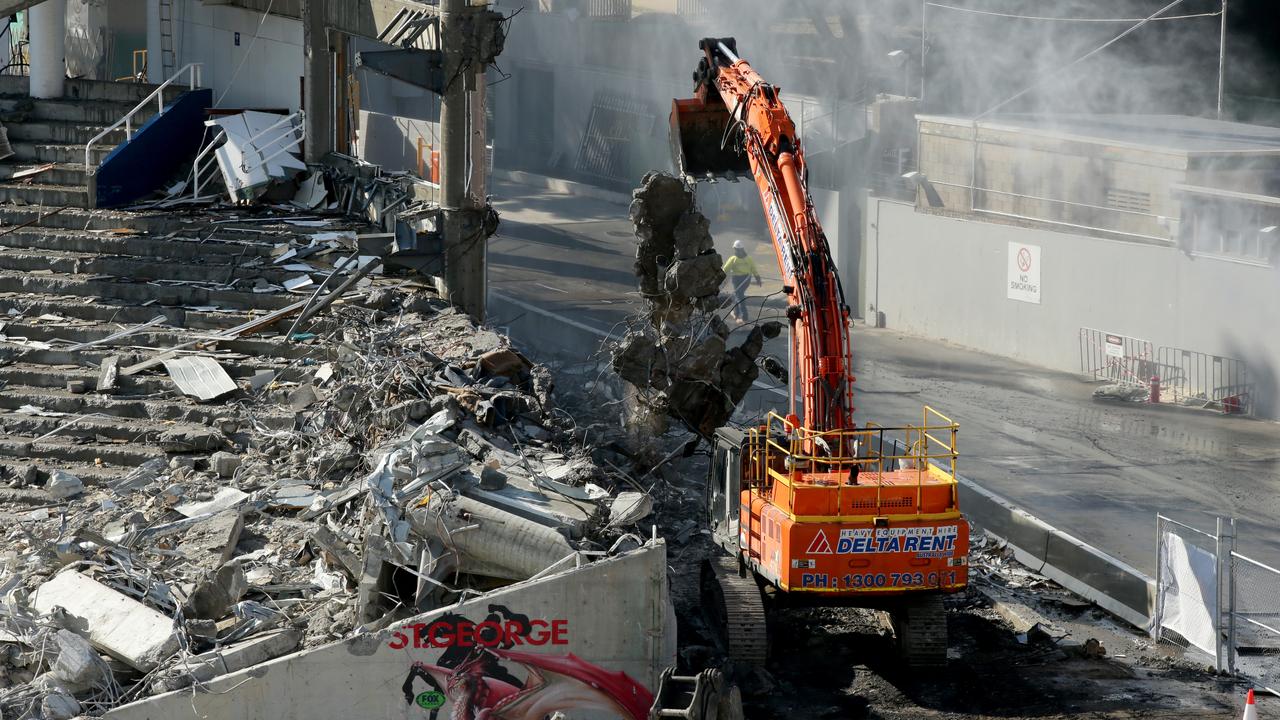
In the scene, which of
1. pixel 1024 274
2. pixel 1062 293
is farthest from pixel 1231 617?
pixel 1024 274

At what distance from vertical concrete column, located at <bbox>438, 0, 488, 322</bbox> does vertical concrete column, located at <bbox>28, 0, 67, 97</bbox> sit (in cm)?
959

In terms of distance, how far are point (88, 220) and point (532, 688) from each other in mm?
13334

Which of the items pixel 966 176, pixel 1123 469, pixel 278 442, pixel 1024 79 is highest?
pixel 1024 79

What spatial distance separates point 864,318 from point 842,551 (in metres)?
22.0

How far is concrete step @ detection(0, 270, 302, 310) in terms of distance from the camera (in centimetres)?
1867

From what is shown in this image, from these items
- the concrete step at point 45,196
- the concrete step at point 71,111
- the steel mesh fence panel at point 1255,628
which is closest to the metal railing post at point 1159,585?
the steel mesh fence panel at point 1255,628

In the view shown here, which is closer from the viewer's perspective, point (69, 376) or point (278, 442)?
point (278, 442)

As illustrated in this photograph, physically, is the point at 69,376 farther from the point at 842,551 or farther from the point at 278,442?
the point at 842,551

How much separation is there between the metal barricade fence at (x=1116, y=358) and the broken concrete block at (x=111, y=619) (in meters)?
20.1

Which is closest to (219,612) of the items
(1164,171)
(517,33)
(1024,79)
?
(1164,171)

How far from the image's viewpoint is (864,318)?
A: 3381 cm

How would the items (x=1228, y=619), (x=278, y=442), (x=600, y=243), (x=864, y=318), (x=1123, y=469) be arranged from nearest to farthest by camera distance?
(x=1228, y=619), (x=278, y=442), (x=1123, y=469), (x=864, y=318), (x=600, y=243)

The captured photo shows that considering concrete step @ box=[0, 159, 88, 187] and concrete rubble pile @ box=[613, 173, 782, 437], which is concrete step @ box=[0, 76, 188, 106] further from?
concrete rubble pile @ box=[613, 173, 782, 437]

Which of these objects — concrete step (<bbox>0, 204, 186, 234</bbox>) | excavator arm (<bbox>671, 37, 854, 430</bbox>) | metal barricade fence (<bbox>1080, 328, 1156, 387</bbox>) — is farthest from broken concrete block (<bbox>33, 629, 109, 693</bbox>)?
metal barricade fence (<bbox>1080, 328, 1156, 387</bbox>)
